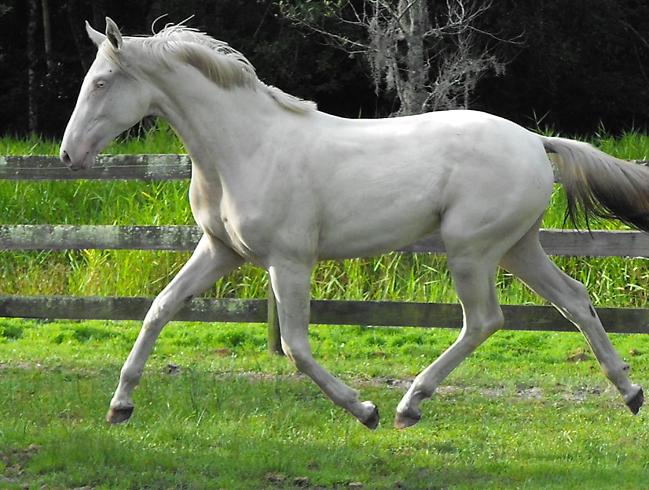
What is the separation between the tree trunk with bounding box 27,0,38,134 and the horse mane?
14156mm

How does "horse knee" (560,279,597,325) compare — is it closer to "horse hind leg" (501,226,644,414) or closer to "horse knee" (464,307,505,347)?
"horse hind leg" (501,226,644,414)

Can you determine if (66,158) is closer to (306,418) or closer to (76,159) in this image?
(76,159)

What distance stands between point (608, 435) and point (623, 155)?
5.81 meters

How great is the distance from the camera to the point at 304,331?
5.63m

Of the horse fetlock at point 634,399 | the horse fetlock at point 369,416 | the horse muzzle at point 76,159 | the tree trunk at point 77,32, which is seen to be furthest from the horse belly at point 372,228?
the tree trunk at point 77,32

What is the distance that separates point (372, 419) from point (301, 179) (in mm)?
1151

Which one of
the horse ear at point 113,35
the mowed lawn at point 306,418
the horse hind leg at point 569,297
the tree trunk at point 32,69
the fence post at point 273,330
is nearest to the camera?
the mowed lawn at point 306,418

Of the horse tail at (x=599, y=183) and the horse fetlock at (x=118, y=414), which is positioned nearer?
the horse fetlock at (x=118, y=414)

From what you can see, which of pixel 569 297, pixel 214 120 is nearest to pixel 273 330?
pixel 569 297

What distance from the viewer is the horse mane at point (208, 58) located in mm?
5660

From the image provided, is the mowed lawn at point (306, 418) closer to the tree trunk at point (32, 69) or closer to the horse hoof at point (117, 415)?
the horse hoof at point (117, 415)

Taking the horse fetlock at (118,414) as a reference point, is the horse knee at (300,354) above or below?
above

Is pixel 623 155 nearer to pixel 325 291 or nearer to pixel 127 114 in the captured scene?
pixel 325 291

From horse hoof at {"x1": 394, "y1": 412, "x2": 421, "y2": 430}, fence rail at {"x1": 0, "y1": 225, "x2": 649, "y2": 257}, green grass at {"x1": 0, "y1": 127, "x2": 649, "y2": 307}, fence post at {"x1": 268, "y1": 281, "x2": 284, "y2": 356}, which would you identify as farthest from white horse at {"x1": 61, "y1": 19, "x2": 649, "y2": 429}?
green grass at {"x1": 0, "y1": 127, "x2": 649, "y2": 307}
